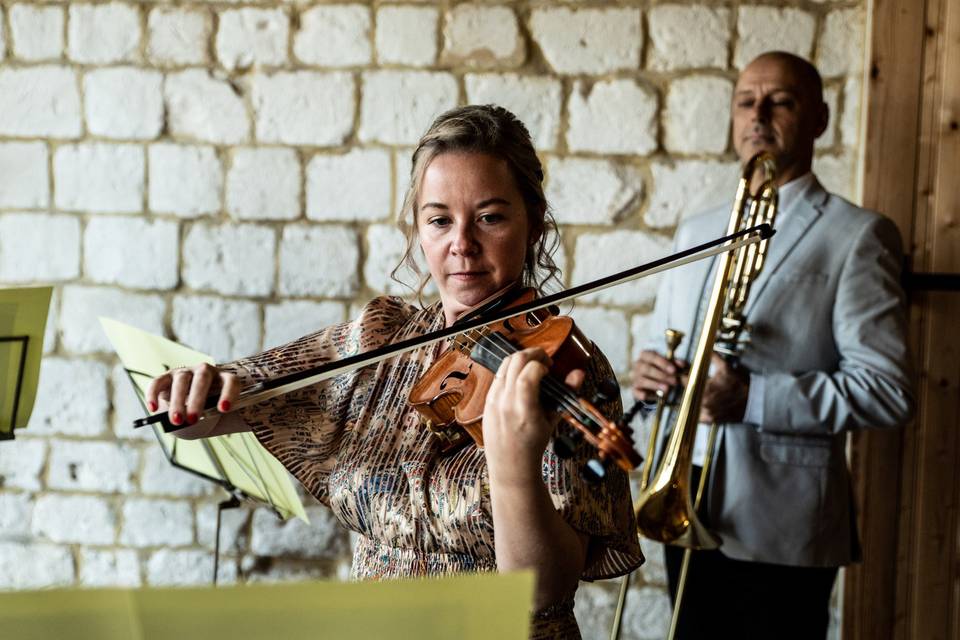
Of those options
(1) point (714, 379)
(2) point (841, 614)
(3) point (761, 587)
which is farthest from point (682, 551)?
(2) point (841, 614)

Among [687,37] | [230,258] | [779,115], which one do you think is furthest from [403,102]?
[779,115]

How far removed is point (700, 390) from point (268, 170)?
5.66 ft

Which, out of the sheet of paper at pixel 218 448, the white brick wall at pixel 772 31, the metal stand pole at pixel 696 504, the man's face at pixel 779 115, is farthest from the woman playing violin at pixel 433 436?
the white brick wall at pixel 772 31

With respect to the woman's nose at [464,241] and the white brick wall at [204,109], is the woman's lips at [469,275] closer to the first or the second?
the woman's nose at [464,241]

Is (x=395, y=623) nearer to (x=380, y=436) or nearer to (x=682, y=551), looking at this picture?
(x=380, y=436)

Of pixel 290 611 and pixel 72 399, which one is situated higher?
pixel 290 611

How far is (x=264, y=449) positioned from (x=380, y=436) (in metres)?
0.28

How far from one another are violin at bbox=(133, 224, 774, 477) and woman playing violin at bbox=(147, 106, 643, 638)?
0.10 feet

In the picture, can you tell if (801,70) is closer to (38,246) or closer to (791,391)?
(791,391)

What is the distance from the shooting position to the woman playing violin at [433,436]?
3.92ft

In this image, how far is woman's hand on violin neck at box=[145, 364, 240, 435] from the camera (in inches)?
54.9

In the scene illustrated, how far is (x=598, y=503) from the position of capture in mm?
1317

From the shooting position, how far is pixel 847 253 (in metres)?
2.35

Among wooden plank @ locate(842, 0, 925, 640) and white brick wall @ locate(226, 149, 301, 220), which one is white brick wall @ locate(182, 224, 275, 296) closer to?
white brick wall @ locate(226, 149, 301, 220)
